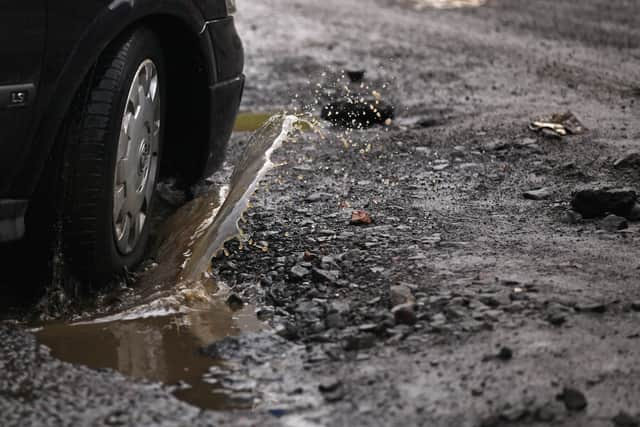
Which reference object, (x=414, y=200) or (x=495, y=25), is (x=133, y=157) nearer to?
(x=414, y=200)

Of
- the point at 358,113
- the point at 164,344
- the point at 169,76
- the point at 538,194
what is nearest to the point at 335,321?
the point at 164,344

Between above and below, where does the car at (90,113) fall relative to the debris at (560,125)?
above

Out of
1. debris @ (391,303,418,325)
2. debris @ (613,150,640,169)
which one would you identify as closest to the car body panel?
debris @ (391,303,418,325)

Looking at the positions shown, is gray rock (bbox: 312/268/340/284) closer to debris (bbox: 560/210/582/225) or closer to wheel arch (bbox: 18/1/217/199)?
wheel arch (bbox: 18/1/217/199)

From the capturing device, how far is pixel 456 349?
3.29 meters

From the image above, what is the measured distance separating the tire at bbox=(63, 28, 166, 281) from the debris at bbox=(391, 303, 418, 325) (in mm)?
1108

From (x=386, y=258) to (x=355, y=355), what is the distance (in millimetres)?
864

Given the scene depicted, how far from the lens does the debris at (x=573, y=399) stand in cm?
288

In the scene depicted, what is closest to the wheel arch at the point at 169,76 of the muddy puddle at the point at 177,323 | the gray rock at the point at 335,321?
the muddy puddle at the point at 177,323

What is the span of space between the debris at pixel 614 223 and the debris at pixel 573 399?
1590 mm

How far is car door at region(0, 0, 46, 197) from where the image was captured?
335 cm

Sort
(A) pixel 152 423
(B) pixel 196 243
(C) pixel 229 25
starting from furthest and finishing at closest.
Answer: (C) pixel 229 25, (B) pixel 196 243, (A) pixel 152 423

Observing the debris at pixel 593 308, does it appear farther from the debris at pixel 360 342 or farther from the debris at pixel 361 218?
the debris at pixel 361 218

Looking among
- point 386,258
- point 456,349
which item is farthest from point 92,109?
point 456,349
